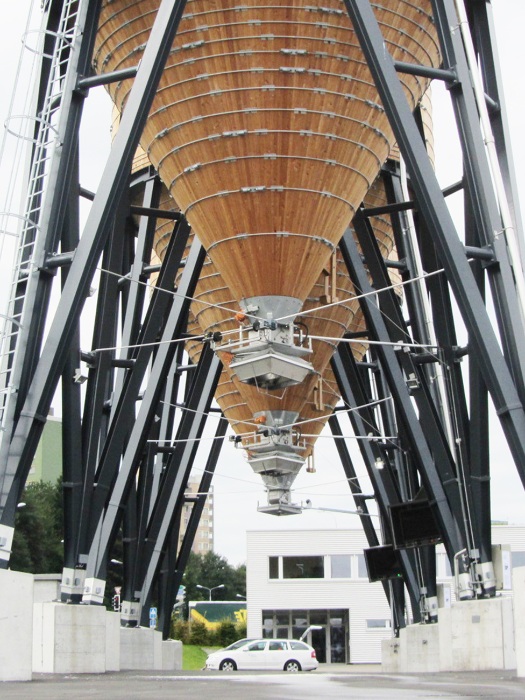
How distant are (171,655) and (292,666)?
15.1 ft

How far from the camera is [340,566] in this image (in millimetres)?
49969

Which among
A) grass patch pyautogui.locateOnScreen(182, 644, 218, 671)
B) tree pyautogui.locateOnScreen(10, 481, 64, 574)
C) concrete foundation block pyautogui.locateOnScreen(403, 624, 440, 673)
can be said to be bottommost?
grass patch pyautogui.locateOnScreen(182, 644, 218, 671)

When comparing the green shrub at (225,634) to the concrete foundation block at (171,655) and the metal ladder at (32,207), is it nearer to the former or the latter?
the concrete foundation block at (171,655)

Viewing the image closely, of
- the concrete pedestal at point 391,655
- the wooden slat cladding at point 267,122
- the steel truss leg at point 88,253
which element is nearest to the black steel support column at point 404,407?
the wooden slat cladding at point 267,122

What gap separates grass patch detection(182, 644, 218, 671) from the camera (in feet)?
144

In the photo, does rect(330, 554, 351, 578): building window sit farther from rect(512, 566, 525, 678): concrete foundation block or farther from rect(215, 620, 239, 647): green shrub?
rect(512, 566, 525, 678): concrete foundation block

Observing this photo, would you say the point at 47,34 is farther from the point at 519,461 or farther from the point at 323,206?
the point at 519,461

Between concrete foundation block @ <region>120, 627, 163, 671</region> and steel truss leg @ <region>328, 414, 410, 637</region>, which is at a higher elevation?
steel truss leg @ <region>328, 414, 410, 637</region>

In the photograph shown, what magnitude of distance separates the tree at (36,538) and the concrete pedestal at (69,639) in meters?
35.3

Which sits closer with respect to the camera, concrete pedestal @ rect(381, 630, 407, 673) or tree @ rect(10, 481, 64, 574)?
concrete pedestal @ rect(381, 630, 407, 673)

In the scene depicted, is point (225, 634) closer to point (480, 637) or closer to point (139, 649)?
point (139, 649)

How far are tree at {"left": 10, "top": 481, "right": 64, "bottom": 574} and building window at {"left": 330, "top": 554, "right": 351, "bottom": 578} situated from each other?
12.4m

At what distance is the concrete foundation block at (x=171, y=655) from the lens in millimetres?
28513

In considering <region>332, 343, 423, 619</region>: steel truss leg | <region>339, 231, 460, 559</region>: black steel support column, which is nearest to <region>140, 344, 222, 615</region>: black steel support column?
<region>332, 343, 423, 619</region>: steel truss leg
